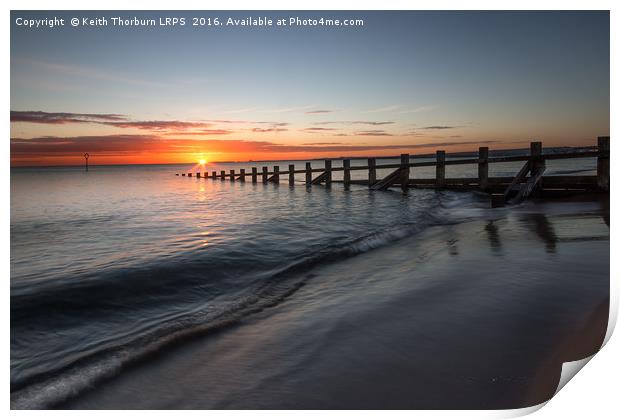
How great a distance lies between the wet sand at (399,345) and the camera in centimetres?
279

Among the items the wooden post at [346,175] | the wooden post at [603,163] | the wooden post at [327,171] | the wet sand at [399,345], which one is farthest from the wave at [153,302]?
the wooden post at [327,171]

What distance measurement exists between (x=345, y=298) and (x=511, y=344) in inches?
67.7

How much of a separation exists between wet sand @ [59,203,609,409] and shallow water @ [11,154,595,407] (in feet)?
1.51

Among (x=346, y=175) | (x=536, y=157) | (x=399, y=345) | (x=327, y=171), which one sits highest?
(x=536, y=157)

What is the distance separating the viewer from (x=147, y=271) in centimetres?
628

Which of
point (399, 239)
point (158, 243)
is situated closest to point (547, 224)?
point (399, 239)

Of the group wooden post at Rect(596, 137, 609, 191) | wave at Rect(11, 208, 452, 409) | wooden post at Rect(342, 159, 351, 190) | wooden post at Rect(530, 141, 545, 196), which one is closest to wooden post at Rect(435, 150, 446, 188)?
wooden post at Rect(530, 141, 545, 196)

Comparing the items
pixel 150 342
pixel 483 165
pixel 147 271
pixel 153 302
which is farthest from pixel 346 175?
pixel 150 342

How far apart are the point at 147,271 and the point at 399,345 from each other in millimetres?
4072

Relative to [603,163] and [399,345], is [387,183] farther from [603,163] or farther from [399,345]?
[399,345]

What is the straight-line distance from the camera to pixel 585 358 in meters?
3.27

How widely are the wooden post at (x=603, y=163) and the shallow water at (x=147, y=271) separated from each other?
2.72 meters

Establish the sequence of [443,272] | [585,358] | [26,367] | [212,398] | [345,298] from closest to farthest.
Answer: [212,398]
[585,358]
[26,367]
[345,298]
[443,272]
